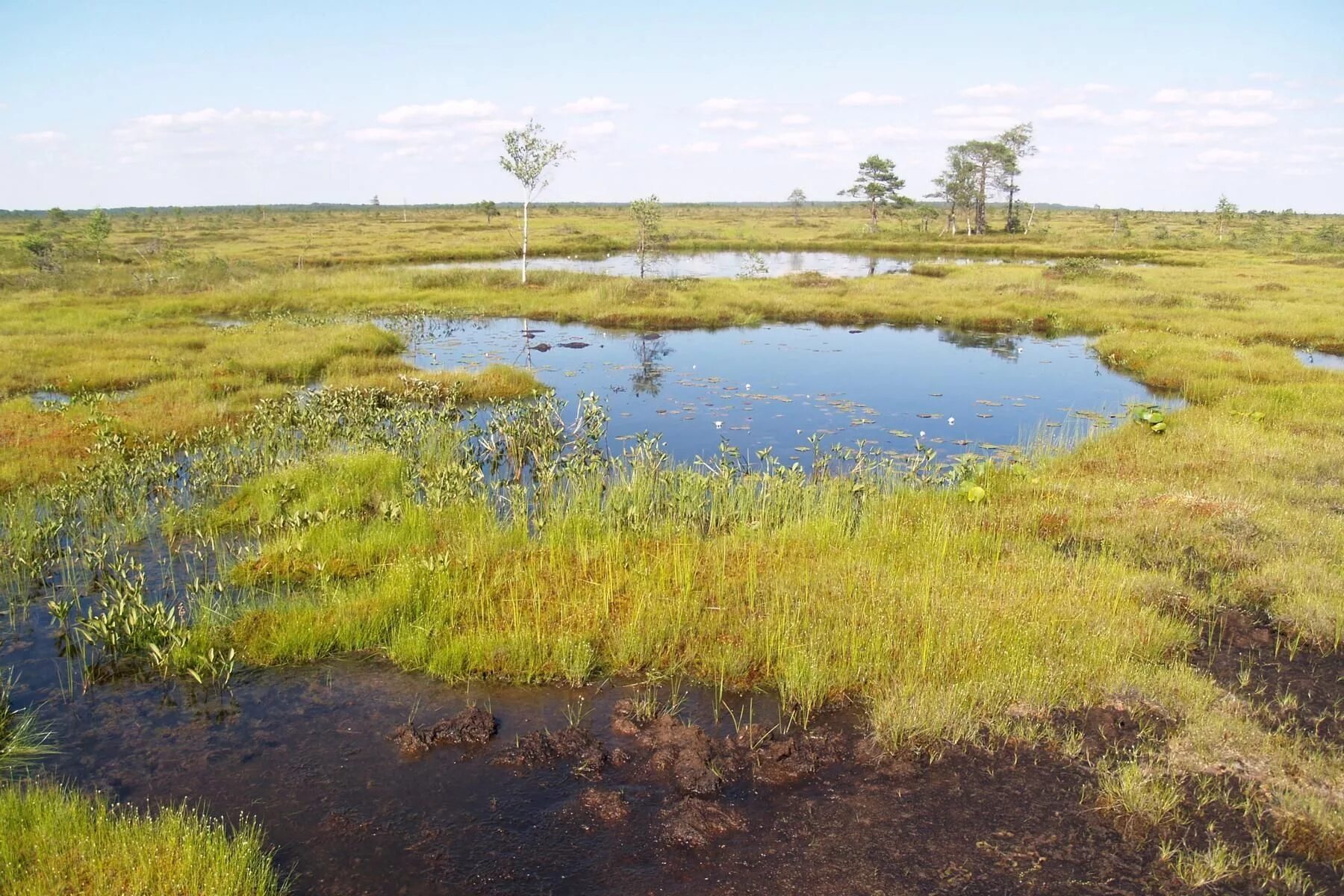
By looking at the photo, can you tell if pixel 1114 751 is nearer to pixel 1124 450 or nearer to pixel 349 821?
pixel 349 821

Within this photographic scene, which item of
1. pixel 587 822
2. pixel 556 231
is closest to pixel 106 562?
pixel 587 822

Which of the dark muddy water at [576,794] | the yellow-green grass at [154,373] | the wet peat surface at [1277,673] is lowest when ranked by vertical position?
the dark muddy water at [576,794]

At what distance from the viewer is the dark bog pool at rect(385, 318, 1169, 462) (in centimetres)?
1494

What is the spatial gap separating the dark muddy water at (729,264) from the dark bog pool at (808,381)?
14.9 m

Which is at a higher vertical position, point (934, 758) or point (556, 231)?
point (556, 231)

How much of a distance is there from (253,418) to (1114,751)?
13.4 m

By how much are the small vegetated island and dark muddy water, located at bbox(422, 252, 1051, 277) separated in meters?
26.9

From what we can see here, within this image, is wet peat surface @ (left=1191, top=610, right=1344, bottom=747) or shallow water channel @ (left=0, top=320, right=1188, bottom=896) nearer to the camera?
shallow water channel @ (left=0, top=320, right=1188, bottom=896)

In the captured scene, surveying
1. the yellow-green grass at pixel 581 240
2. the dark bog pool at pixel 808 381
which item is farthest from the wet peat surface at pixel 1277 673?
the yellow-green grass at pixel 581 240

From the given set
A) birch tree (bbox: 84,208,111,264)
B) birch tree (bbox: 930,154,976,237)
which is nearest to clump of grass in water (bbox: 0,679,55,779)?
birch tree (bbox: 84,208,111,264)

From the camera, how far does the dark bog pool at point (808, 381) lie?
14.9 metres

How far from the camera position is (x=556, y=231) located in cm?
6794

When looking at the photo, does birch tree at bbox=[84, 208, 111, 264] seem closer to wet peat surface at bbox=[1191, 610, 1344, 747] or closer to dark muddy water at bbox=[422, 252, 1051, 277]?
dark muddy water at bbox=[422, 252, 1051, 277]

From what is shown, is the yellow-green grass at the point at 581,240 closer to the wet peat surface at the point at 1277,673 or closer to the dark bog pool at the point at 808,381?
the dark bog pool at the point at 808,381
